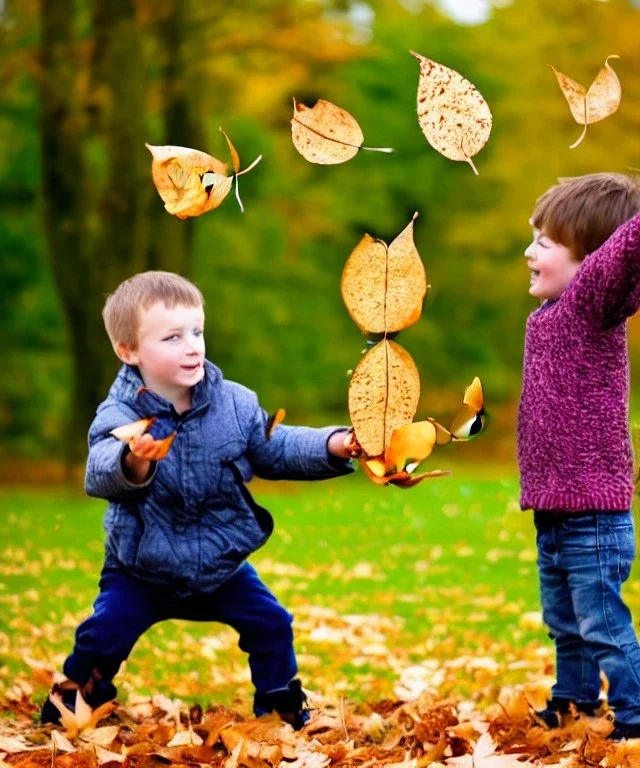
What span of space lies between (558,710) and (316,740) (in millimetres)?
677

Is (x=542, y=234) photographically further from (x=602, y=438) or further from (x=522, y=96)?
(x=522, y=96)

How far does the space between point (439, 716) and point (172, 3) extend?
11134 mm

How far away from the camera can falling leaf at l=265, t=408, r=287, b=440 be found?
11.1 feet

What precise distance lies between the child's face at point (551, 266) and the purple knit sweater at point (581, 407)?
5 centimetres

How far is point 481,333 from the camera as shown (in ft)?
84.7

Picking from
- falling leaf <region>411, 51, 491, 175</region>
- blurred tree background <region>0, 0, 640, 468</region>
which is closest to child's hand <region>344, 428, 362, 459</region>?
falling leaf <region>411, 51, 491, 175</region>

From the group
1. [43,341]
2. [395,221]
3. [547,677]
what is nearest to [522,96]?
[395,221]

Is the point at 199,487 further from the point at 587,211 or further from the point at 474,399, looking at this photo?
the point at 587,211

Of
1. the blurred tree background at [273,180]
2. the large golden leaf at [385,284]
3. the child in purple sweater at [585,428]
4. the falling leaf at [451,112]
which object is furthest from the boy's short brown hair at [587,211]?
the blurred tree background at [273,180]

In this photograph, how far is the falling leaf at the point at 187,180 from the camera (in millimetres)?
3059

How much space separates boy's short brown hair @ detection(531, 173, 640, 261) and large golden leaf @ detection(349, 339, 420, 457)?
2.32ft

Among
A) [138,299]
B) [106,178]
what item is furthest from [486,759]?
[106,178]

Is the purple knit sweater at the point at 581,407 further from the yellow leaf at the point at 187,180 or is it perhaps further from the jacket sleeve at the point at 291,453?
the yellow leaf at the point at 187,180

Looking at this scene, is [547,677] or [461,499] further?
[461,499]
